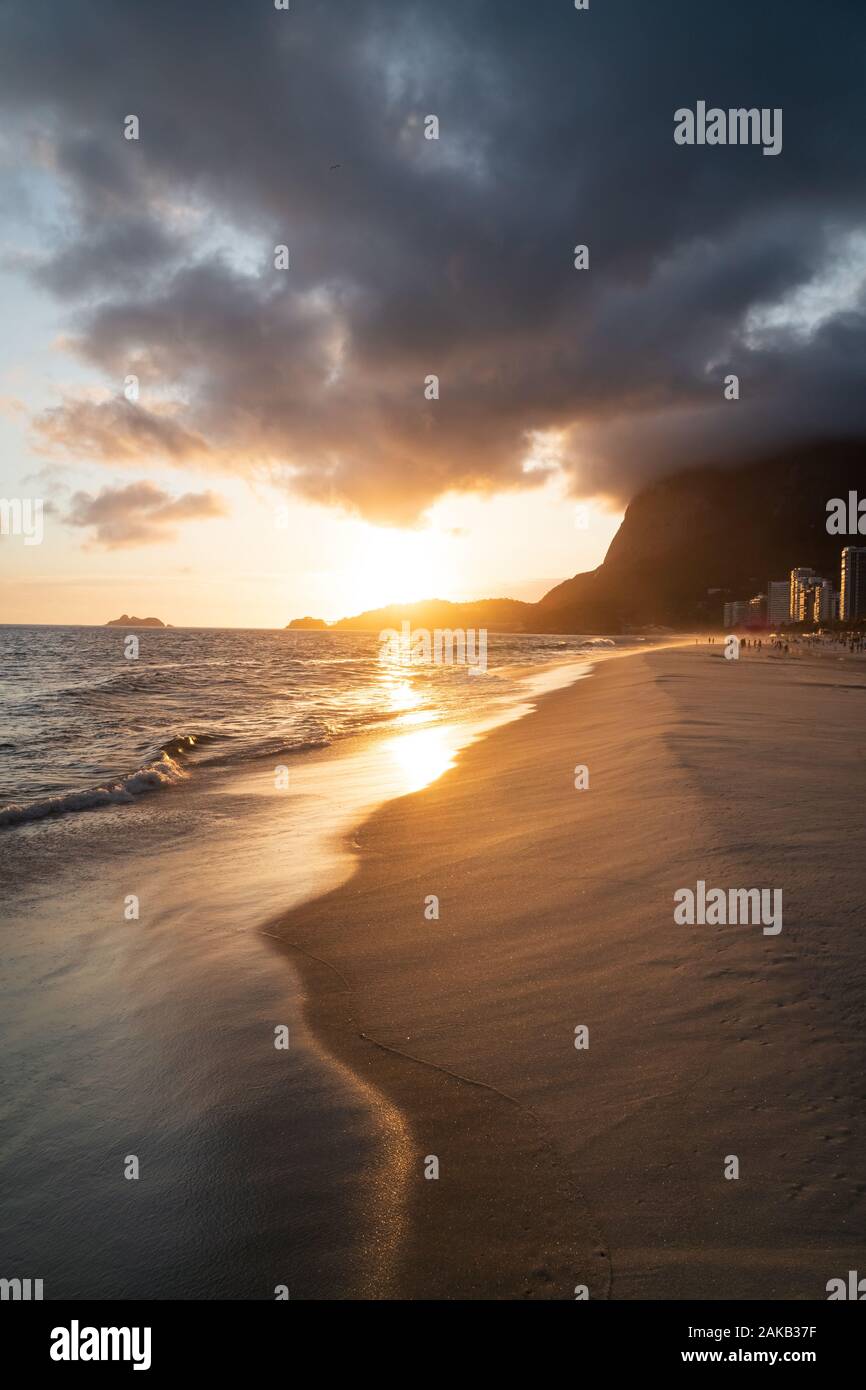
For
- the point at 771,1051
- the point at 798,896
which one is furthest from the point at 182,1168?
the point at 798,896

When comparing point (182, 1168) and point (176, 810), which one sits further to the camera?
point (176, 810)

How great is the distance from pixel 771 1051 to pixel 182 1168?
3382 mm

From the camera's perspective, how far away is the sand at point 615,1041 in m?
3.22

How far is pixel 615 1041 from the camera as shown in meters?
4.65

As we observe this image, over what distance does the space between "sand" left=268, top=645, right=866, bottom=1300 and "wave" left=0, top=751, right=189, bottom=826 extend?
747cm

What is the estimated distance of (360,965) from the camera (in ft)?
Result: 21.2

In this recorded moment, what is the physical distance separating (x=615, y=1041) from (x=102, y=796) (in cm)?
1313

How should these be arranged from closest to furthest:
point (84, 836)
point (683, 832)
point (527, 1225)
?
point (527, 1225) < point (683, 832) < point (84, 836)

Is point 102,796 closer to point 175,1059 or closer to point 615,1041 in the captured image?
point 175,1059

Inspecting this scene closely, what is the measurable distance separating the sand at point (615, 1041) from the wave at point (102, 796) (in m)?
7.47

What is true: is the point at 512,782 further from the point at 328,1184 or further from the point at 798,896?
the point at 328,1184

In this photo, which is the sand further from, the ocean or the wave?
the wave

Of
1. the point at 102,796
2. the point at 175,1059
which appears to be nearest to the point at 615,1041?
the point at 175,1059

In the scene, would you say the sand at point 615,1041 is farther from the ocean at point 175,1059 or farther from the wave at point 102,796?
the wave at point 102,796
